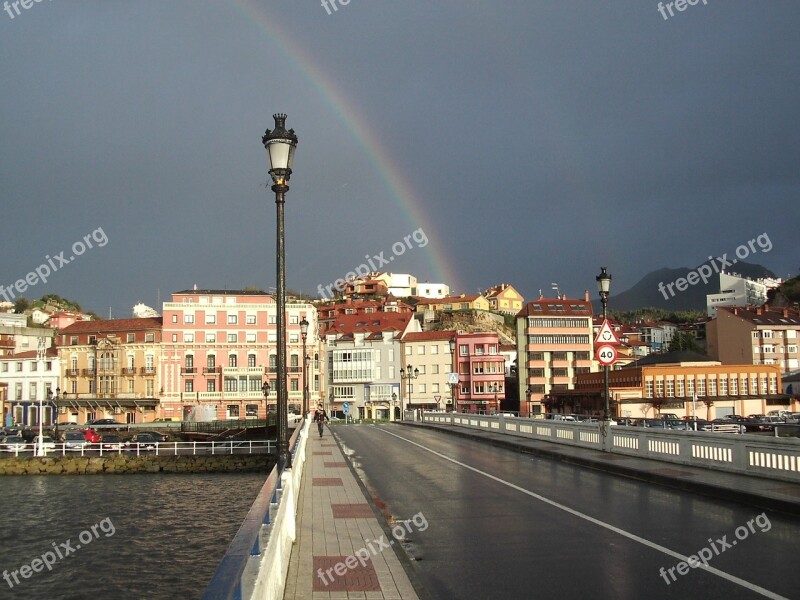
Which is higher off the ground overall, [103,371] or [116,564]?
[103,371]

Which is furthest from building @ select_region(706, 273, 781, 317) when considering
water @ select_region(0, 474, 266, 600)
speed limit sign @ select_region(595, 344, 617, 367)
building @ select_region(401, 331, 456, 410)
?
→ speed limit sign @ select_region(595, 344, 617, 367)

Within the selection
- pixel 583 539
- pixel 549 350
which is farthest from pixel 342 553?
pixel 549 350

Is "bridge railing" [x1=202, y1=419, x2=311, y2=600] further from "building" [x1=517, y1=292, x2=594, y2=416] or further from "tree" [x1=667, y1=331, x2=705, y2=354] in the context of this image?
"tree" [x1=667, y1=331, x2=705, y2=354]

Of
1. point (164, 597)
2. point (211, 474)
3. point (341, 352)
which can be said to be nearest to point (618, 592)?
point (164, 597)

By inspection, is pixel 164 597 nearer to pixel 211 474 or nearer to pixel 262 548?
pixel 262 548

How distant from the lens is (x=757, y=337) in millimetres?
114500

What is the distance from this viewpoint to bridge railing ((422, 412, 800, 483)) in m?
16.5

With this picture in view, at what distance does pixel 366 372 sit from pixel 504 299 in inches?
3020

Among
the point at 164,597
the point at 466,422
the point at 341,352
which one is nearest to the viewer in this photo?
the point at 164,597

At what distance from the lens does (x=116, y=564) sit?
2391 cm

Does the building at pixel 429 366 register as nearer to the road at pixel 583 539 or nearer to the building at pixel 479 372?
the building at pixel 479 372

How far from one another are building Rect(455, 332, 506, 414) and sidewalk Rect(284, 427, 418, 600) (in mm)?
90116

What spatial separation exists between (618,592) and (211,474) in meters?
50.2

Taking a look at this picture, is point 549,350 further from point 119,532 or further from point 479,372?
point 119,532
